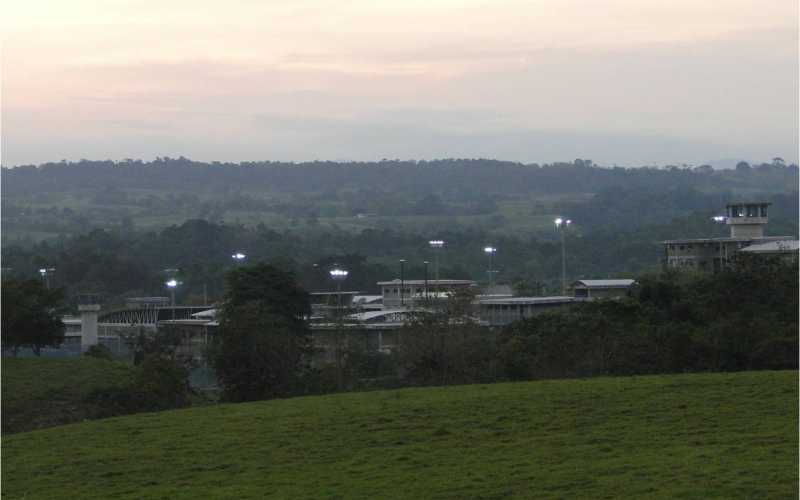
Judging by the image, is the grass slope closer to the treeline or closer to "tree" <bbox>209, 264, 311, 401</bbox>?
"tree" <bbox>209, 264, 311, 401</bbox>

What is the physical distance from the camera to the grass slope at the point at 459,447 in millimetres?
20062

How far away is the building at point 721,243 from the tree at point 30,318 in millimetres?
38195

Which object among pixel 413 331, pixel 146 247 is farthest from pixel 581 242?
pixel 413 331

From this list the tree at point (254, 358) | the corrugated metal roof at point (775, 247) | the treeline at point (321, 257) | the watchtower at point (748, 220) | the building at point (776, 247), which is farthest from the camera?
the treeline at point (321, 257)

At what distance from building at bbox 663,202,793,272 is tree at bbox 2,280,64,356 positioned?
38195 mm

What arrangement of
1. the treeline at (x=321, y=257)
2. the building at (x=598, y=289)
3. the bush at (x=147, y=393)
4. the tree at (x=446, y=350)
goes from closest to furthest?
the bush at (x=147, y=393), the tree at (x=446, y=350), the building at (x=598, y=289), the treeline at (x=321, y=257)

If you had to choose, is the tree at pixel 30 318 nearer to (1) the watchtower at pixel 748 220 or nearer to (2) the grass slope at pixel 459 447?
(2) the grass slope at pixel 459 447

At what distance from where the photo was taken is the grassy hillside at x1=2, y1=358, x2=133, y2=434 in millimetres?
35531

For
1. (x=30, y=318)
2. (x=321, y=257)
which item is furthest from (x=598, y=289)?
(x=321, y=257)

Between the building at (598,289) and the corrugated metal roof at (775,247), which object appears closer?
the corrugated metal roof at (775,247)

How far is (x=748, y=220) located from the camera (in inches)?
2992

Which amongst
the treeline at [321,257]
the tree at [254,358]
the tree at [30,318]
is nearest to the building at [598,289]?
the treeline at [321,257]

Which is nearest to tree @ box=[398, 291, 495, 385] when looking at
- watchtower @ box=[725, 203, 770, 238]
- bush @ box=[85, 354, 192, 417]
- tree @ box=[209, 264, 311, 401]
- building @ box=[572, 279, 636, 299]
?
tree @ box=[209, 264, 311, 401]

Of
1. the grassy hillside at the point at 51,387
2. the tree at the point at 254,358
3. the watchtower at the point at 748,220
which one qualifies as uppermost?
the watchtower at the point at 748,220
